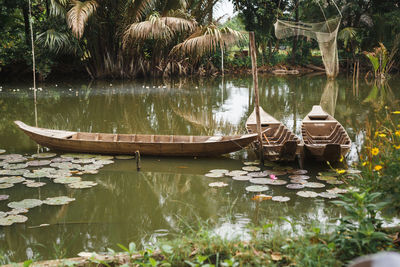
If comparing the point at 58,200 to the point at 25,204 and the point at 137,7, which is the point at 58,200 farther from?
the point at 137,7

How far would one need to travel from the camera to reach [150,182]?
5.55 m

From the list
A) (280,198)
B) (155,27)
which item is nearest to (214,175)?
(280,198)

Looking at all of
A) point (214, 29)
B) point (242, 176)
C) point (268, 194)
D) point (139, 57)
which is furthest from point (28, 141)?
point (139, 57)

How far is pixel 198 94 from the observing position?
46.2 ft

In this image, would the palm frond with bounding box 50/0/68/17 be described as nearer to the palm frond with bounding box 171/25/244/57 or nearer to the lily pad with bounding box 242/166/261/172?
the palm frond with bounding box 171/25/244/57

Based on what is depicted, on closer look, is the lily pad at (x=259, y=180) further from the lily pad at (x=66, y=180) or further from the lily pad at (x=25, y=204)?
the lily pad at (x=25, y=204)

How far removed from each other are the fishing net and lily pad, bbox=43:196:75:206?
10.5m

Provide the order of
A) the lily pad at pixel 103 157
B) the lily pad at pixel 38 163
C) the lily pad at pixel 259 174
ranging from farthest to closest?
the lily pad at pixel 103 157 < the lily pad at pixel 38 163 < the lily pad at pixel 259 174

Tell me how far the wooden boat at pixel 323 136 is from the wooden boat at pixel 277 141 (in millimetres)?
214

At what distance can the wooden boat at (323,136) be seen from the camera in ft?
18.8

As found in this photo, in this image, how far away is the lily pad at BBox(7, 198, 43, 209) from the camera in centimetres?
447

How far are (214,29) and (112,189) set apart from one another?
38.6 feet

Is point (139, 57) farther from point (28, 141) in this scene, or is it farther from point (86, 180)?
point (86, 180)

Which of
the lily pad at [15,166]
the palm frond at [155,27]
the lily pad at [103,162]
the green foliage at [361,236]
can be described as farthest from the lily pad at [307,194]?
the palm frond at [155,27]
